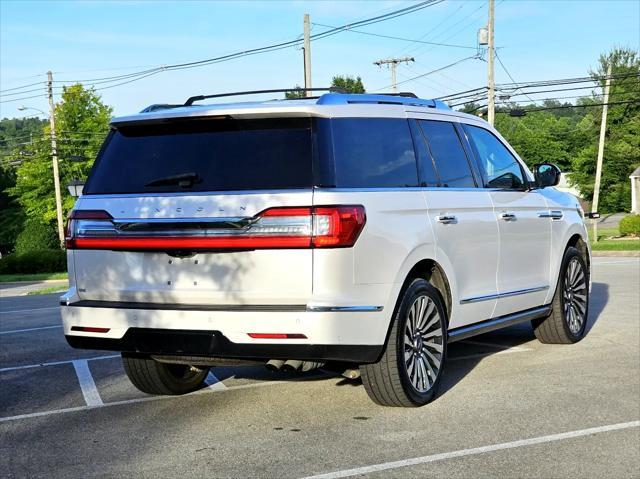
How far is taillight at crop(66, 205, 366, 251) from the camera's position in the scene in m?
5.05

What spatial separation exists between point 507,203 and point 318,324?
9.22 ft

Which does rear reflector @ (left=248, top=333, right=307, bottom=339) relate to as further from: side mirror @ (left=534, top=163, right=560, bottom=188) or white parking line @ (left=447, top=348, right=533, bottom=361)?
side mirror @ (left=534, top=163, right=560, bottom=188)

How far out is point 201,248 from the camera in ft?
17.1

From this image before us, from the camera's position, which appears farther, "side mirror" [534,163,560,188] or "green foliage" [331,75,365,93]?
"green foliage" [331,75,365,93]

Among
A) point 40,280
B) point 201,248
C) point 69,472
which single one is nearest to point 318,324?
point 201,248

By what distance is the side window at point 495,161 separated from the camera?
7.18 metres

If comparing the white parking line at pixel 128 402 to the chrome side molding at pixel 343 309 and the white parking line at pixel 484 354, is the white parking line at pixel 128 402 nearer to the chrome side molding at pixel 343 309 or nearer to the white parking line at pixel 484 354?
the white parking line at pixel 484 354

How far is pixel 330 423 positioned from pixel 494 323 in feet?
6.73

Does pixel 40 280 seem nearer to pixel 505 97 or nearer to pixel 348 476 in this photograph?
pixel 505 97

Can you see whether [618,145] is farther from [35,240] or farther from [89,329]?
[89,329]

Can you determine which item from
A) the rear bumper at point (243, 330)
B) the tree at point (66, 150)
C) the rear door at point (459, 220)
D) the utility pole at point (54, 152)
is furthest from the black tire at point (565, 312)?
the tree at point (66, 150)

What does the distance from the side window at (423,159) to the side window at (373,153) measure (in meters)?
0.07

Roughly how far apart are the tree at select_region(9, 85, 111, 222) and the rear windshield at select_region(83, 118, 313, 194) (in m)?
56.2

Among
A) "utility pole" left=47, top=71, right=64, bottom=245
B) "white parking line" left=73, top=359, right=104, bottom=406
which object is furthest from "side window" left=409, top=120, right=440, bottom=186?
"utility pole" left=47, top=71, right=64, bottom=245
